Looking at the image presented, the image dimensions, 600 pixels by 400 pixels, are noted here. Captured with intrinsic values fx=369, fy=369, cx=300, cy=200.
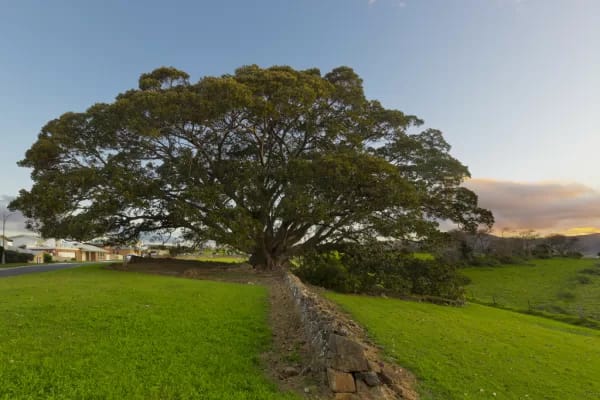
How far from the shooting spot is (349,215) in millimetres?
19969

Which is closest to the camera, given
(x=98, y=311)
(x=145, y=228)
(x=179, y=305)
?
(x=98, y=311)

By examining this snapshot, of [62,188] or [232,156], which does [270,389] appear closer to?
[62,188]

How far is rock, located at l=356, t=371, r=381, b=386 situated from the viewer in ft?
16.3

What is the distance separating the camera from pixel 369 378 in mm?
4973

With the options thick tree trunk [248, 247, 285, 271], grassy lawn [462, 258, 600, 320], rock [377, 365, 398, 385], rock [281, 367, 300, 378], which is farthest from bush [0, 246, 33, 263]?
rock [377, 365, 398, 385]

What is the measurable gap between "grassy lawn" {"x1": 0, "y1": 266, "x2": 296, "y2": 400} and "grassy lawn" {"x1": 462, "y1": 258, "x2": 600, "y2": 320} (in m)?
23.3

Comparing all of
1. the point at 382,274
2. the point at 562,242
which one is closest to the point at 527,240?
the point at 562,242

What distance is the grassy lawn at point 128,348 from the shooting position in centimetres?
454

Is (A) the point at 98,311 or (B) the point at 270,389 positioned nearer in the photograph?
(B) the point at 270,389

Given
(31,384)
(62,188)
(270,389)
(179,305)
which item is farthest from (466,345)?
(62,188)

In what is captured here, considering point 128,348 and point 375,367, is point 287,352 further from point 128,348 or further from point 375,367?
point 128,348

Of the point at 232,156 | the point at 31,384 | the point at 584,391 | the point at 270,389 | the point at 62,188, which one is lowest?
the point at 584,391

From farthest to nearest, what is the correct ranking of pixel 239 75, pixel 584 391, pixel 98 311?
pixel 239 75
pixel 98 311
pixel 584 391

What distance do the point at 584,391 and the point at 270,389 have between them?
599cm
